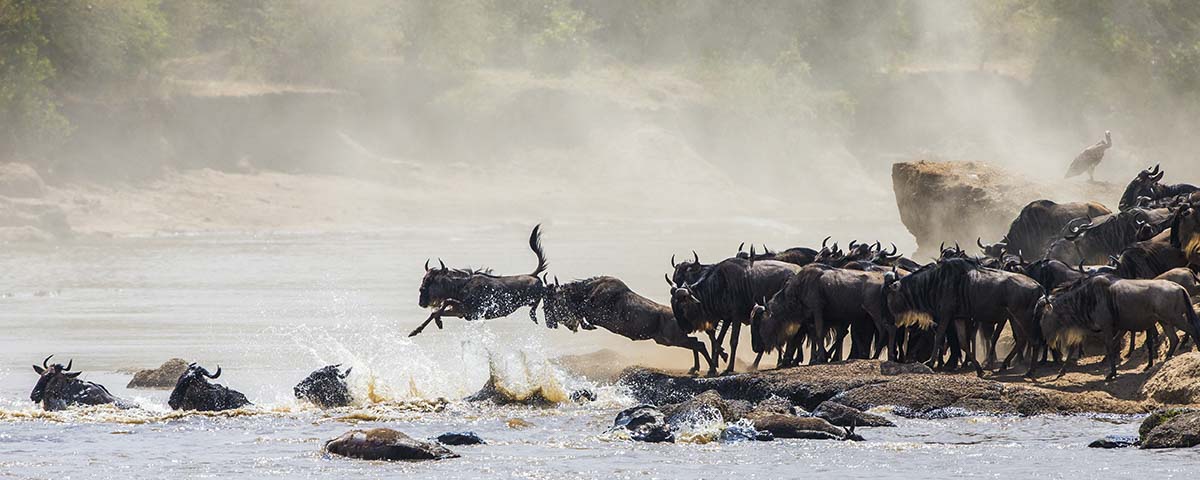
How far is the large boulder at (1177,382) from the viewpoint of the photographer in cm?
1379

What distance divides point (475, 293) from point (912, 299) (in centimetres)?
429

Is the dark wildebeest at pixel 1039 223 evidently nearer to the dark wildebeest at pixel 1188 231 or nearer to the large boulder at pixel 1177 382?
the dark wildebeest at pixel 1188 231

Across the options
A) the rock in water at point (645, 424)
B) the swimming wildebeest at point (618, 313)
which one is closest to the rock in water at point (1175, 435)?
the rock in water at point (645, 424)

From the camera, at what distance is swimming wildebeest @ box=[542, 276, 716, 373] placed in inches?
670

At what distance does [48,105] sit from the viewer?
2200 inches

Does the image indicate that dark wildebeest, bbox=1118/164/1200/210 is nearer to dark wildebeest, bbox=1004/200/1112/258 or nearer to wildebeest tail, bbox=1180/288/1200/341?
dark wildebeest, bbox=1004/200/1112/258

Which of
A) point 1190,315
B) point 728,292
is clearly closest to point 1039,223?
point 728,292

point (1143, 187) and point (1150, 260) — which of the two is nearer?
point (1150, 260)

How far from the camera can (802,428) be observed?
1338 cm

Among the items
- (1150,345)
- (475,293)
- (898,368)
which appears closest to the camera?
(1150,345)

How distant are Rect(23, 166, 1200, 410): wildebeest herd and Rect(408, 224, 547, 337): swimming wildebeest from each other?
1cm

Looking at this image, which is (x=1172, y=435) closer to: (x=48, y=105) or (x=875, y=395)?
(x=875, y=395)

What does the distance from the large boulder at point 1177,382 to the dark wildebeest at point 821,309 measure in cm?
247

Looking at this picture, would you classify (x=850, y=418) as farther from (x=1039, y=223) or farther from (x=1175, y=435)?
(x=1039, y=223)
